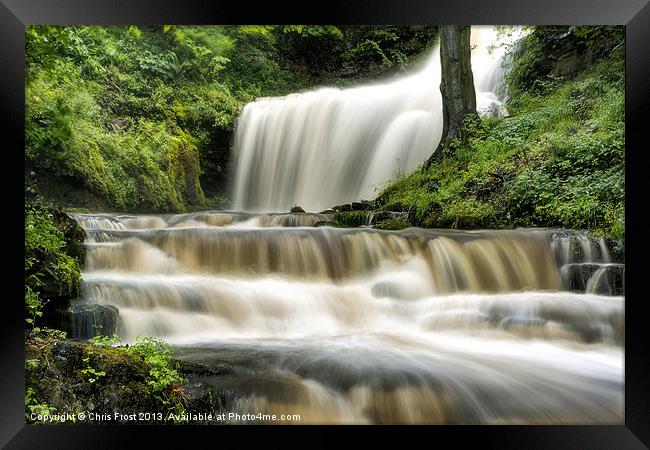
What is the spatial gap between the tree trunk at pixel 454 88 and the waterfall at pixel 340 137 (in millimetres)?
54

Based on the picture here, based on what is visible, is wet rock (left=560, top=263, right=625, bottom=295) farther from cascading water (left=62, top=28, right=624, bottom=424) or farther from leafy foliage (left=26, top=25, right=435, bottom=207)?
leafy foliage (left=26, top=25, right=435, bottom=207)

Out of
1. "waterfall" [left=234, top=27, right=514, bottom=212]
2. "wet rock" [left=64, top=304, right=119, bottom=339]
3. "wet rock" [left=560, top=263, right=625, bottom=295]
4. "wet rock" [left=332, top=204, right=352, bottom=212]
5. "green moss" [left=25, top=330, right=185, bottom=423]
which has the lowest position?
"green moss" [left=25, top=330, right=185, bottom=423]

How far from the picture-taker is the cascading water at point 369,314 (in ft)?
7.45

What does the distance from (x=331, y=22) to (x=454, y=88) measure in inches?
71.7

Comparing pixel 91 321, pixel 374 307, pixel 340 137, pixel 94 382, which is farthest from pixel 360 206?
pixel 94 382

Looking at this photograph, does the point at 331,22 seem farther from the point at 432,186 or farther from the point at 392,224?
the point at 432,186

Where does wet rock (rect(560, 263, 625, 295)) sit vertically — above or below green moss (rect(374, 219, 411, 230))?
below

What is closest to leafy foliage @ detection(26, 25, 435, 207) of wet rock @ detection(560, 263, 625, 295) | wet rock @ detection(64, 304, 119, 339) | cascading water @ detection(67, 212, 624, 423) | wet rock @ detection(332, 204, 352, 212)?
cascading water @ detection(67, 212, 624, 423)

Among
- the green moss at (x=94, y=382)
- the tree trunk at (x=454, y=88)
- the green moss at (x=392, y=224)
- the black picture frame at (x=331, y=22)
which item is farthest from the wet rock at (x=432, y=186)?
A: the green moss at (x=94, y=382)

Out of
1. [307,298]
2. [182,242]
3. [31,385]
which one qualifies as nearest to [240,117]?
[182,242]

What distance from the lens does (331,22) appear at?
6.45 ft

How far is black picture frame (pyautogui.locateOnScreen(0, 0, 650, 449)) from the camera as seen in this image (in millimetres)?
1942

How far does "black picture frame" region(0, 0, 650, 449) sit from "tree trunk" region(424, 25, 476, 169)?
918mm

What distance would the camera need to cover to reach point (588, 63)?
2.65 metres
